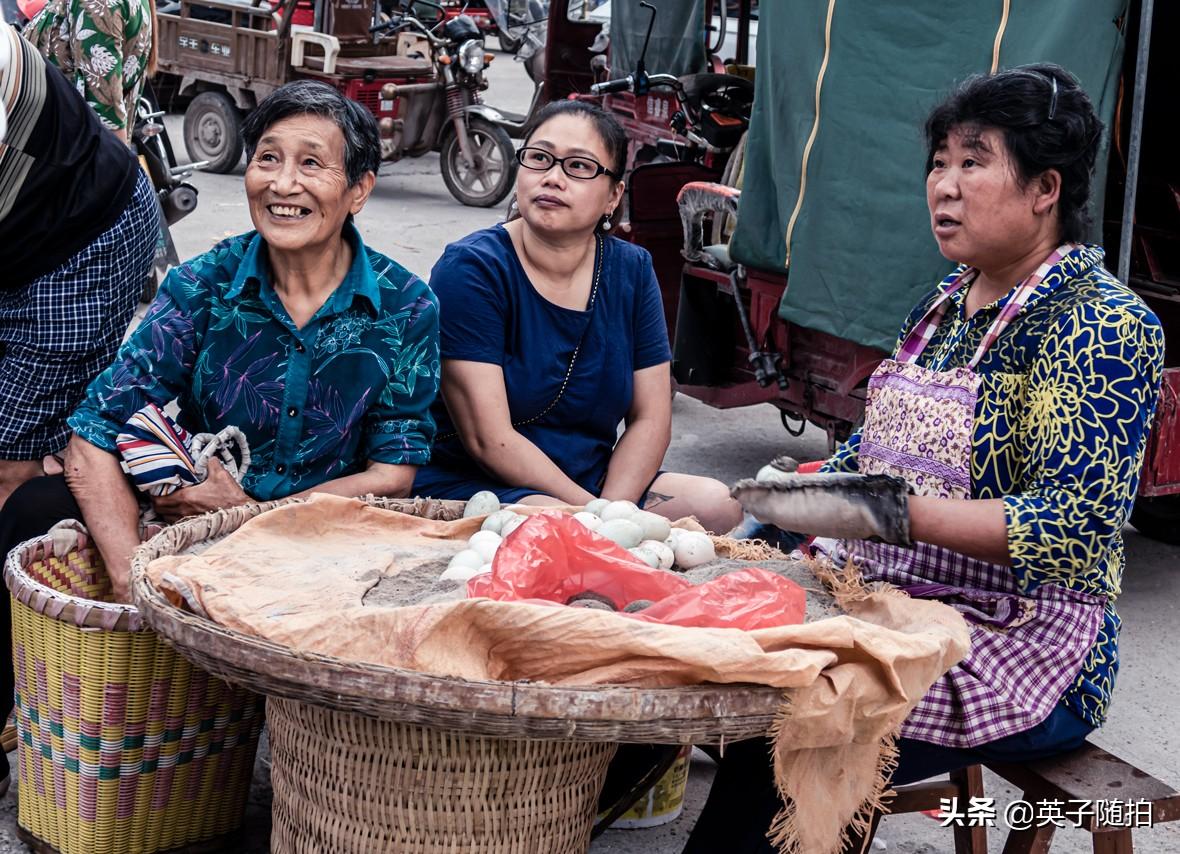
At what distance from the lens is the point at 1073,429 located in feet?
6.53

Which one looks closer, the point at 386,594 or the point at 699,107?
the point at 386,594

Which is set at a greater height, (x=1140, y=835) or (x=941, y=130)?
(x=941, y=130)

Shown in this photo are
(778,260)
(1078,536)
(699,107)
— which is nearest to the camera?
(1078,536)

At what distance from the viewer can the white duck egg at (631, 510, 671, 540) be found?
246 centimetres

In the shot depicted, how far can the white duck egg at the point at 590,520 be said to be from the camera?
243cm

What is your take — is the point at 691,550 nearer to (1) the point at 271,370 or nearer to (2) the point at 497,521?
(2) the point at 497,521

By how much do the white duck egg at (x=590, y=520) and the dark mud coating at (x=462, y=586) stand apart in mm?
191

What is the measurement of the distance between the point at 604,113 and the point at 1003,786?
1850 mm

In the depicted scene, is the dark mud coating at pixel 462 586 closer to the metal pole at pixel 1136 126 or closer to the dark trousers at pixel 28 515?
the dark trousers at pixel 28 515

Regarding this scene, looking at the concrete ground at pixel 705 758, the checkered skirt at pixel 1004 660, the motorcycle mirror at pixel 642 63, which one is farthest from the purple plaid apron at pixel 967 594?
the motorcycle mirror at pixel 642 63

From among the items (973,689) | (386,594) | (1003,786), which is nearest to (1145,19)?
(1003,786)

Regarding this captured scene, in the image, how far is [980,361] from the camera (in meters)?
2.17

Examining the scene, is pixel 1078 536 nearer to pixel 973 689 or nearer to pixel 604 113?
pixel 973 689

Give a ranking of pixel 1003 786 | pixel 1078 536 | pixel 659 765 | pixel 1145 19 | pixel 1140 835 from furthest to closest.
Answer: pixel 1145 19 → pixel 1003 786 → pixel 1140 835 → pixel 659 765 → pixel 1078 536
